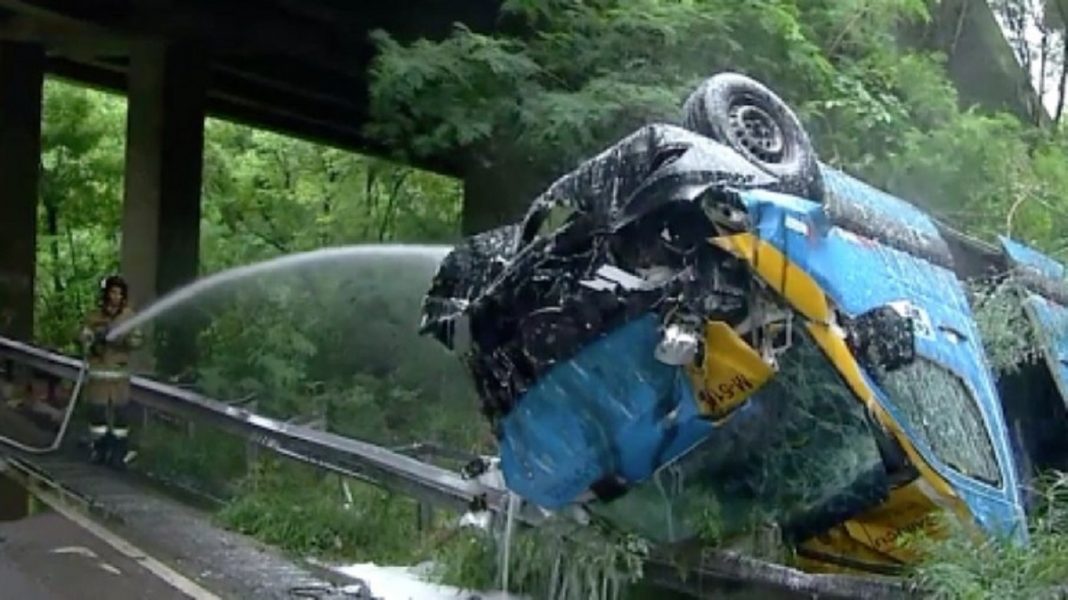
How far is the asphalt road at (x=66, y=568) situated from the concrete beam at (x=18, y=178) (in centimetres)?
1218

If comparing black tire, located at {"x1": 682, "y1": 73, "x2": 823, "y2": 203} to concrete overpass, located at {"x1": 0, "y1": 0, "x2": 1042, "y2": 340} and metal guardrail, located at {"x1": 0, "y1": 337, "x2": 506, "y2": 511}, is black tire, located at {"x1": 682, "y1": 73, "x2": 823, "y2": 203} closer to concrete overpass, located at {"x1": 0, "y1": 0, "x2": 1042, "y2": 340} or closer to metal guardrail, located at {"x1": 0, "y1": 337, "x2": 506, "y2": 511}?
metal guardrail, located at {"x1": 0, "y1": 337, "x2": 506, "y2": 511}

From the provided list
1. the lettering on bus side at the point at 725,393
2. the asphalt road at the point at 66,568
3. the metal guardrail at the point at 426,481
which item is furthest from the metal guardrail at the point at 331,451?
the lettering on bus side at the point at 725,393

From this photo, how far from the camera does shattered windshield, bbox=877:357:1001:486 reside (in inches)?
231

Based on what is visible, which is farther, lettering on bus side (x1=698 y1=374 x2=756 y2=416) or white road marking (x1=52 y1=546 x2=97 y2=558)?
white road marking (x1=52 y1=546 x2=97 y2=558)

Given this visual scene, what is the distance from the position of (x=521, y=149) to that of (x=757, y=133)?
515 cm

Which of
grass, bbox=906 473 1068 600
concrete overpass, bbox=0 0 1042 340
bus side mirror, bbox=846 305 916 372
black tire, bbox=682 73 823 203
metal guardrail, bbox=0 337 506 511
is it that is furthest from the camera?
concrete overpass, bbox=0 0 1042 340

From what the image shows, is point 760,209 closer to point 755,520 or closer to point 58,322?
point 755,520

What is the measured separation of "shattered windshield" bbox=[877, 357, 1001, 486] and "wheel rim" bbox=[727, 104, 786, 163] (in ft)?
3.55

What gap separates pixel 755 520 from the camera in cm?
625

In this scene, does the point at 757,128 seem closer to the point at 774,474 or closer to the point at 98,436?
the point at 774,474

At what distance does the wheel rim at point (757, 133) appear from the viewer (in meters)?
6.25

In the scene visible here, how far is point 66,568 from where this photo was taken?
26.1ft

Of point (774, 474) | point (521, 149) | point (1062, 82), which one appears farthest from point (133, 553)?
point (1062, 82)

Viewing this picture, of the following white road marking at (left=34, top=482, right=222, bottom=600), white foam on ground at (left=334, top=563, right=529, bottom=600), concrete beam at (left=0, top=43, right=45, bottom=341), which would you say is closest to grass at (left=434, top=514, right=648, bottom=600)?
white foam on ground at (left=334, top=563, right=529, bottom=600)
